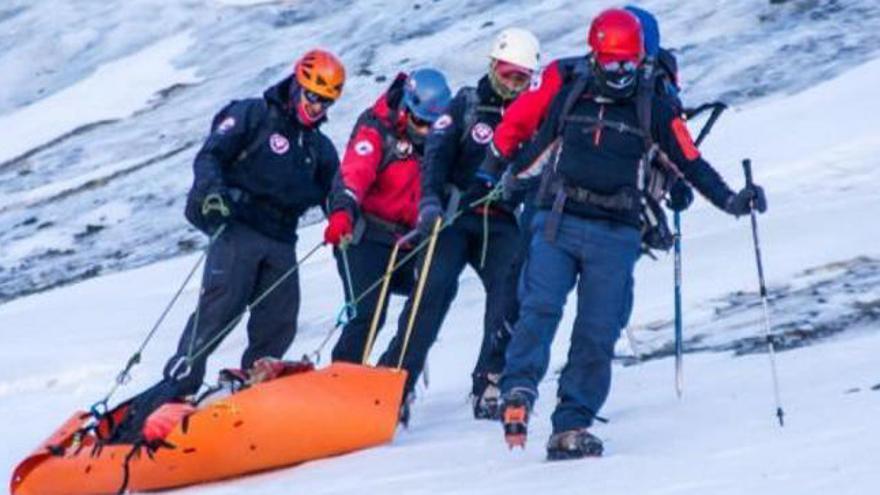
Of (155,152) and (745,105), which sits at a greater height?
(745,105)

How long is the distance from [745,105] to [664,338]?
9236mm

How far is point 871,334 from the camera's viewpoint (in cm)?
1080

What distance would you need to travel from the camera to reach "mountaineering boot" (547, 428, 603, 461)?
8250 millimetres

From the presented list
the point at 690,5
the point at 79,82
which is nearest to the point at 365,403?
the point at 690,5

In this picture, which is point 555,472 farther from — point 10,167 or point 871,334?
point 10,167

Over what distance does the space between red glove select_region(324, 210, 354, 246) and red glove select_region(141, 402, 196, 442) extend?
1.14m

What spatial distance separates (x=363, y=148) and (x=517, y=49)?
0.89 m

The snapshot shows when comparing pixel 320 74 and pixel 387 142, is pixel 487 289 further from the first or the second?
pixel 320 74

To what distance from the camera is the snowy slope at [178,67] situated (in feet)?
73.8

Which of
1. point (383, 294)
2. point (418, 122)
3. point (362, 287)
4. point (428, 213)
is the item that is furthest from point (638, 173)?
point (362, 287)

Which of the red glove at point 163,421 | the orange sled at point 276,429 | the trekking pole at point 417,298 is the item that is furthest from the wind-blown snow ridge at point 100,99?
the orange sled at point 276,429

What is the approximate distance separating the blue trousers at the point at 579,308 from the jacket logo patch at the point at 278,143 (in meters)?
2.28

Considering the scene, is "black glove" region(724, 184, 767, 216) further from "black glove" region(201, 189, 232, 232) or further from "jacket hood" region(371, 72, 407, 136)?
"black glove" region(201, 189, 232, 232)

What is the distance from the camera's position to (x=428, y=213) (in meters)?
10.1
